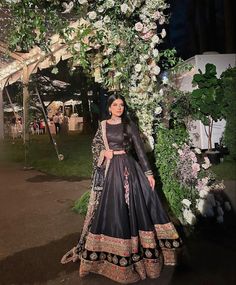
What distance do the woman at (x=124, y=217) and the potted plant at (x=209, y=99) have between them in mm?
6181

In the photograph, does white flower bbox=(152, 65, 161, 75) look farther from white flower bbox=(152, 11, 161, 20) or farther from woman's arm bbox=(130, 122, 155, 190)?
woman's arm bbox=(130, 122, 155, 190)

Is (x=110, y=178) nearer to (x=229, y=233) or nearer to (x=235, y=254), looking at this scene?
(x=235, y=254)

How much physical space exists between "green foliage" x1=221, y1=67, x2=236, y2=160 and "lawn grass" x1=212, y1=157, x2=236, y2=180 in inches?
14.5

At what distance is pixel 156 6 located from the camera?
4633 millimetres

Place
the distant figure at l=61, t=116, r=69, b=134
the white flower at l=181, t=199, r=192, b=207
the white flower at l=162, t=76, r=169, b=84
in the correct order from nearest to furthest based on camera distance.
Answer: the white flower at l=181, t=199, r=192, b=207 → the white flower at l=162, t=76, r=169, b=84 → the distant figure at l=61, t=116, r=69, b=134

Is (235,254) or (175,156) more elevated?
(175,156)

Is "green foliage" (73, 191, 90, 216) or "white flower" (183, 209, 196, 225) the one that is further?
"green foliage" (73, 191, 90, 216)

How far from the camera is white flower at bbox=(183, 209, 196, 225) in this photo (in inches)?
197

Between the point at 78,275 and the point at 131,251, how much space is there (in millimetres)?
701

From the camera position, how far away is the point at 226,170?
9.02 m

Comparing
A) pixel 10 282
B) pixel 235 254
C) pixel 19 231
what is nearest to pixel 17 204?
pixel 19 231

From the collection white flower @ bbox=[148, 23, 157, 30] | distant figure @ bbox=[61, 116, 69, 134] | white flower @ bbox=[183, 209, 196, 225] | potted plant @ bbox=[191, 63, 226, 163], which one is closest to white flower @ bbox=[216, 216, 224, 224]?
white flower @ bbox=[183, 209, 196, 225]

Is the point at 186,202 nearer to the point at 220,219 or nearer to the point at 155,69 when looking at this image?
the point at 220,219

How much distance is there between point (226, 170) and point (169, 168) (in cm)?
436
